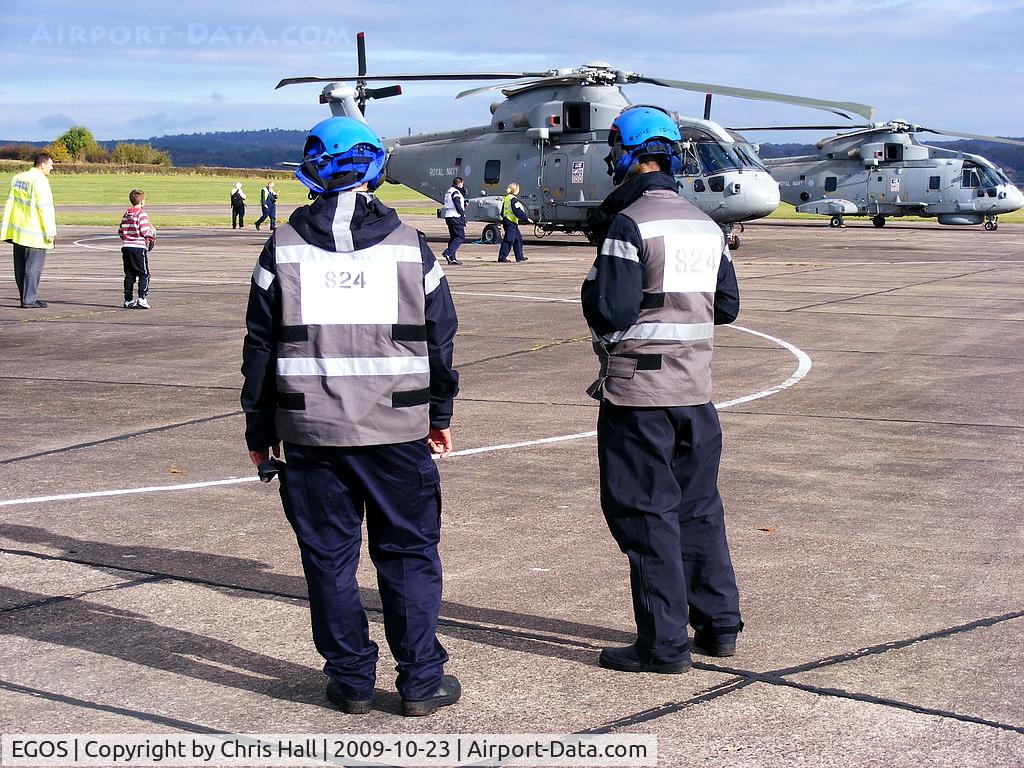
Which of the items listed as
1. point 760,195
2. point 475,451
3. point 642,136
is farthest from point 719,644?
point 760,195

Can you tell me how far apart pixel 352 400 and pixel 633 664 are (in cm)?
142

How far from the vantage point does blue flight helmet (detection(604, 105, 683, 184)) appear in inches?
199

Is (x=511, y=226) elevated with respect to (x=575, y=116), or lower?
lower

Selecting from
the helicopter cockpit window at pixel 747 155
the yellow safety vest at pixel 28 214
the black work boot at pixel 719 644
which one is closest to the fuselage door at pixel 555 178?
the helicopter cockpit window at pixel 747 155

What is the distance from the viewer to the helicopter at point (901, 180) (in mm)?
45250

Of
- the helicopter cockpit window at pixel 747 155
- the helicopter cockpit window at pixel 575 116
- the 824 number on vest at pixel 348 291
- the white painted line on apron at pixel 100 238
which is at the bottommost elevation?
the white painted line on apron at pixel 100 238

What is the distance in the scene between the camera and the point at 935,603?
219 inches

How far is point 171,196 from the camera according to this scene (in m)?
79.6

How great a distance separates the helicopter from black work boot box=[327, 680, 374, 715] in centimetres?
4123

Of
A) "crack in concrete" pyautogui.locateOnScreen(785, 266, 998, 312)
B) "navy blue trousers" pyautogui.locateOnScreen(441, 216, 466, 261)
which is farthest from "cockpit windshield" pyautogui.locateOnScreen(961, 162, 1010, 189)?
"navy blue trousers" pyautogui.locateOnScreen(441, 216, 466, 261)

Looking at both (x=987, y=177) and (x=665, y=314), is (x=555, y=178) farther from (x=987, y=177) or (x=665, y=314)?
(x=665, y=314)

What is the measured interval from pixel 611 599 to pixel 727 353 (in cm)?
792

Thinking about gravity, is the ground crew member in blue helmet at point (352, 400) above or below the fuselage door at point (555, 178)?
below

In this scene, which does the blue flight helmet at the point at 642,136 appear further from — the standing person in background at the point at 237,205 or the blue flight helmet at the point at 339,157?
the standing person in background at the point at 237,205
